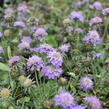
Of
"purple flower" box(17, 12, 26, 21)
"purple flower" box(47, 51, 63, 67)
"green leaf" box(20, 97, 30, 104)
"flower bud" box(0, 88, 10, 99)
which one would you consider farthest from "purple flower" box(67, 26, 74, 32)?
"flower bud" box(0, 88, 10, 99)

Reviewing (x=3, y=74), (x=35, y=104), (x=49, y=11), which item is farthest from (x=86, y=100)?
(x=49, y=11)

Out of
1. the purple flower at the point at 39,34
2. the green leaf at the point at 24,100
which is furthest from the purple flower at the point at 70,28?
the green leaf at the point at 24,100

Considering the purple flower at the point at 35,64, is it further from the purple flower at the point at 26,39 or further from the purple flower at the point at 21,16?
the purple flower at the point at 21,16

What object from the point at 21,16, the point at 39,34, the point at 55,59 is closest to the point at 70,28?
the point at 39,34

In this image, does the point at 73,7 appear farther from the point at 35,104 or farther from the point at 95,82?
the point at 35,104

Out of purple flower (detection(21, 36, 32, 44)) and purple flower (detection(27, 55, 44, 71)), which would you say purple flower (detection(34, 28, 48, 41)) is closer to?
purple flower (detection(21, 36, 32, 44))

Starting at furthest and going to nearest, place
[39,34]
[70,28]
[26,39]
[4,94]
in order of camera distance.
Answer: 1. [70,28]
2. [26,39]
3. [39,34]
4. [4,94]

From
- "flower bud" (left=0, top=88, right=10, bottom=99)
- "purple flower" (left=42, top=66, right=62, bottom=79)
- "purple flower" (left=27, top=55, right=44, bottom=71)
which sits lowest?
"flower bud" (left=0, top=88, right=10, bottom=99)

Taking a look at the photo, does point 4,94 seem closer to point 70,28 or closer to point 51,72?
point 51,72
